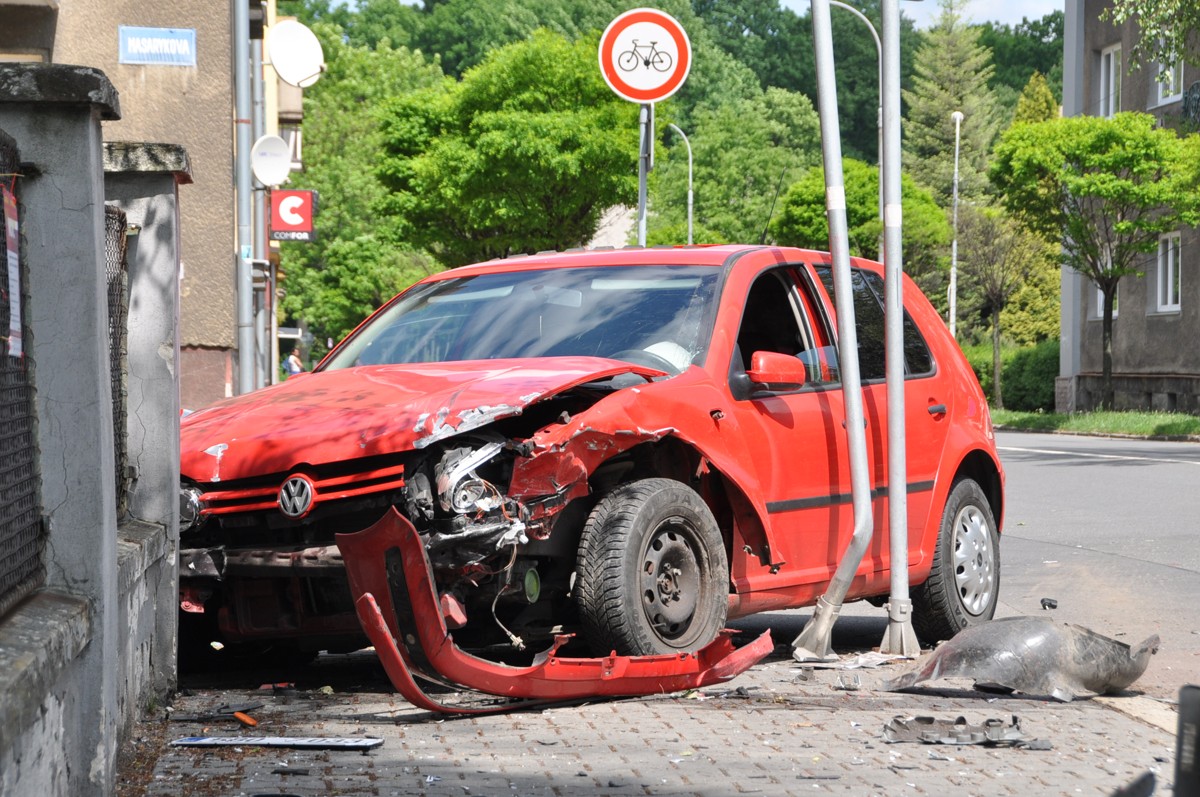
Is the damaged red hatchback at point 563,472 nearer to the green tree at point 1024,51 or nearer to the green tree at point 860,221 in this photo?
the green tree at point 860,221

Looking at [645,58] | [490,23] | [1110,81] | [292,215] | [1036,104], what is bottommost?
[292,215]

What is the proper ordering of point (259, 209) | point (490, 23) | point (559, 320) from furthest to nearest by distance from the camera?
point (490, 23) → point (259, 209) → point (559, 320)

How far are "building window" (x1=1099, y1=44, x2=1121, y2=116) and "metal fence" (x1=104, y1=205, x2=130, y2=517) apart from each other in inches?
1570

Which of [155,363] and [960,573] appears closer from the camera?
[155,363]

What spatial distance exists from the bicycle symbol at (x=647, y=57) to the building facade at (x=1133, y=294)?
24.4 m

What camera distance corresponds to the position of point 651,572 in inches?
246

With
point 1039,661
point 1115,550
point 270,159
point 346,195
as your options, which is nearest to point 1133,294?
point 270,159

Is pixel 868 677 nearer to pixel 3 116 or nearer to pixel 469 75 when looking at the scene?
pixel 3 116

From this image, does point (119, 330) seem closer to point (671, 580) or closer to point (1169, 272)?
point (671, 580)

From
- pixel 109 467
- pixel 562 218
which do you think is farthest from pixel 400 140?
pixel 109 467

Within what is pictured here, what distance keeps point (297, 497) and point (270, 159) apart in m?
16.7

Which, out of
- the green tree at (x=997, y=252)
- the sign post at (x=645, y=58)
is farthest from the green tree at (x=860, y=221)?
the sign post at (x=645, y=58)

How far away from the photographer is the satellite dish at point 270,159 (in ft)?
71.4

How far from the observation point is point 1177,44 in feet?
87.7
